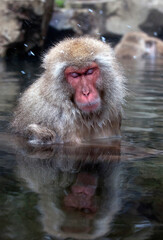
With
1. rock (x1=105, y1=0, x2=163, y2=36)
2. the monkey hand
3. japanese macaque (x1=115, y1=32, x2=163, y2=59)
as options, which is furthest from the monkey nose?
rock (x1=105, y1=0, x2=163, y2=36)

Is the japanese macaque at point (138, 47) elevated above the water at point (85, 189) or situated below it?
below

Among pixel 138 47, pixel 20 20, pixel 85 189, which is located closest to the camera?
pixel 85 189

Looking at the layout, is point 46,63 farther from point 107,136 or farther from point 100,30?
point 100,30

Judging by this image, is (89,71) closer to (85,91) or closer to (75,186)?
(85,91)

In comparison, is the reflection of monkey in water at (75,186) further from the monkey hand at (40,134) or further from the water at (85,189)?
the monkey hand at (40,134)

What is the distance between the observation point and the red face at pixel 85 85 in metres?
3.82

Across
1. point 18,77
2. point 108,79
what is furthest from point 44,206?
Result: point 18,77

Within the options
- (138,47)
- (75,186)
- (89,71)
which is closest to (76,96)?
(89,71)

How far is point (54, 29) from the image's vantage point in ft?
44.5

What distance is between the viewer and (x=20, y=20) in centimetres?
1173

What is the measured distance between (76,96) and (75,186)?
132 centimetres

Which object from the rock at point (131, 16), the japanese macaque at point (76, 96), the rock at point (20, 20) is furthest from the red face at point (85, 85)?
the rock at point (131, 16)

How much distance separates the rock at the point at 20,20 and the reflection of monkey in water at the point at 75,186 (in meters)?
8.11

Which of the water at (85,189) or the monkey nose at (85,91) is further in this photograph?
the monkey nose at (85,91)
